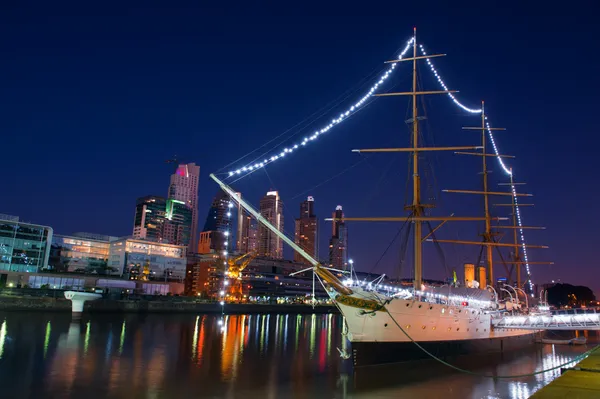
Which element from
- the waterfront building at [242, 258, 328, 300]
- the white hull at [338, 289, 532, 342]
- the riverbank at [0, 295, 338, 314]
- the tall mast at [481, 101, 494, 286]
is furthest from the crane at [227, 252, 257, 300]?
the white hull at [338, 289, 532, 342]

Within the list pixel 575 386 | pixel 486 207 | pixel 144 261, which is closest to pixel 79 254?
pixel 144 261

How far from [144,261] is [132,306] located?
45815 millimetres

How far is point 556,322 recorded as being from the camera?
32688 millimetres

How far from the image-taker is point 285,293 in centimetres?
17662

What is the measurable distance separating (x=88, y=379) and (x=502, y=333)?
111ft

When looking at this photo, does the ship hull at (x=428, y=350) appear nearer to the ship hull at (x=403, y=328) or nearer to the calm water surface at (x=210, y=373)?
the ship hull at (x=403, y=328)

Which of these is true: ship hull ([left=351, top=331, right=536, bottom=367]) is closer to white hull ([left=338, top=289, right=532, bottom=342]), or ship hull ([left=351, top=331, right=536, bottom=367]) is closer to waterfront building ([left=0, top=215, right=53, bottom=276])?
white hull ([left=338, top=289, right=532, bottom=342])

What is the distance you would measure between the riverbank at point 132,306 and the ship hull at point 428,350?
5926cm

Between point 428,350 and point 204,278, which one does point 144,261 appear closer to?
point 204,278

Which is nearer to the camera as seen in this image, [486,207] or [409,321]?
[409,321]

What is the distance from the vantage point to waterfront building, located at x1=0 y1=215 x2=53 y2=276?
95406 millimetres

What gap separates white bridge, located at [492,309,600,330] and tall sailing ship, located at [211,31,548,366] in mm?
1170

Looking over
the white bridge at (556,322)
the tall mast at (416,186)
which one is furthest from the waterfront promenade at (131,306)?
the white bridge at (556,322)

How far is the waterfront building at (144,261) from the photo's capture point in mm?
120875
